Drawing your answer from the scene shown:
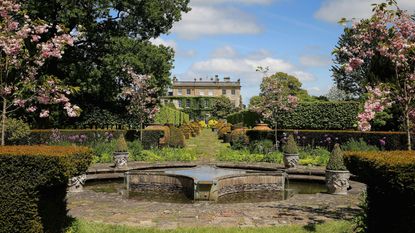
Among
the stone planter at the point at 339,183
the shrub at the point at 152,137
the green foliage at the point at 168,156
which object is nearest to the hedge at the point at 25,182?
the stone planter at the point at 339,183

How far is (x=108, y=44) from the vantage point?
2300 centimetres

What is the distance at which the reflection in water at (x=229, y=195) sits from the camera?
1113cm

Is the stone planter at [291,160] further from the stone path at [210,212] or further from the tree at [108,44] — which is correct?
the tree at [108,44]

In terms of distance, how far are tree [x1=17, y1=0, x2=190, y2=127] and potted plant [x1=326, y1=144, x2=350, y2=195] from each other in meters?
13.4

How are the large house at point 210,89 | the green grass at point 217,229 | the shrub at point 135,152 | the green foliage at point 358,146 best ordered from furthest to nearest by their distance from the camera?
the large house at point 210,89, the shrub at point 135,152, the green foliage at point 358,146, the green grass at point 217,229

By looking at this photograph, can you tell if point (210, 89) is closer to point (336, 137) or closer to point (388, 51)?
point (336, 137)

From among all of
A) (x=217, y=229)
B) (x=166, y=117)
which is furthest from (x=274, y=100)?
(x=166, y=117)

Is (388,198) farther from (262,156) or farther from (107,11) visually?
(107,11)

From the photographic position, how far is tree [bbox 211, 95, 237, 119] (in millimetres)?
76750

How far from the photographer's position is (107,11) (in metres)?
21.8

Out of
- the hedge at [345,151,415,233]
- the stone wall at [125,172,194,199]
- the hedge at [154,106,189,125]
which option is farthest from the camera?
the hedge at [154,106,189,125]

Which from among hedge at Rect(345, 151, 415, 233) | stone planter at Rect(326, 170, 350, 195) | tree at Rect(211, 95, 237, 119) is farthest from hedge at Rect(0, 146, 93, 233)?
tree at Rect(211, 95, 237, 119)

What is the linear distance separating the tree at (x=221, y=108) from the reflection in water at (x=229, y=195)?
6294 cm

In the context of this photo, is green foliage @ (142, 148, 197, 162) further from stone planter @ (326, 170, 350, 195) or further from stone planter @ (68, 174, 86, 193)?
stone planter @ (326, 170, 350, 195)
